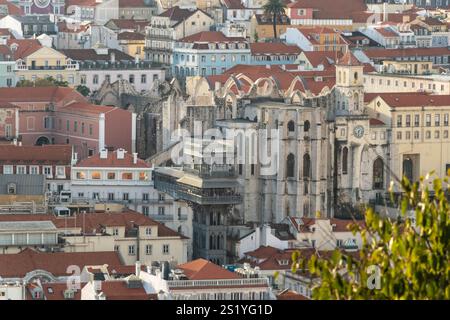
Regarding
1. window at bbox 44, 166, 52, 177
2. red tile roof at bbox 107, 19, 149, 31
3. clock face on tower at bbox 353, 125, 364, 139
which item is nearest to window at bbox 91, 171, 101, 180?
window at bbox 44, 166, 52, 177

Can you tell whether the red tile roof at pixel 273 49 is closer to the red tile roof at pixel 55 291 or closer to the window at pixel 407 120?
the window at pixel 407 120

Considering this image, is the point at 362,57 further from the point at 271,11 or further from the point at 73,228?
the point at 73,228

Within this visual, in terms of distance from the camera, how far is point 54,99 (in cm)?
7456

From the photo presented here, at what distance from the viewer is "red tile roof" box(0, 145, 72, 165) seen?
208 feet

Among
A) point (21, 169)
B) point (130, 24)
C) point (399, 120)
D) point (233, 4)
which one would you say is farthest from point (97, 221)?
point (233, 4)

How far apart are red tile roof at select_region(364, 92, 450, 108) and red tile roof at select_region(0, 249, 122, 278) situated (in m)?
20.6

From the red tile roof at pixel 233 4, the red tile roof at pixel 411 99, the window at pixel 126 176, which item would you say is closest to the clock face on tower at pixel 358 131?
the red tile roof at pixel 411 99

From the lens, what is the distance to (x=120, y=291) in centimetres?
4269

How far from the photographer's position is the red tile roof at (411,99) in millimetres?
69125

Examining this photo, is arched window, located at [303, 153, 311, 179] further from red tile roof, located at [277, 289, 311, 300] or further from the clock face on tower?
red tile roof, located at [277, 289, 311, 300]

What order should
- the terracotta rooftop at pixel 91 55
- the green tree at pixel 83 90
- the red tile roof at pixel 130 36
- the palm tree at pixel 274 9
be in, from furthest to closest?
the palm tree at pixel 274 9 < the red tile roof at pixel 130 36 < the terracotta rooftop at pixel 91 55 < the green tree at pixel 83 90

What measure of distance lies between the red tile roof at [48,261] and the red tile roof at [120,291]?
455 centimetres

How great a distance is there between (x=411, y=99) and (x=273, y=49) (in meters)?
21.6

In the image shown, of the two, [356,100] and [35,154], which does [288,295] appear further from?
[356,100]
